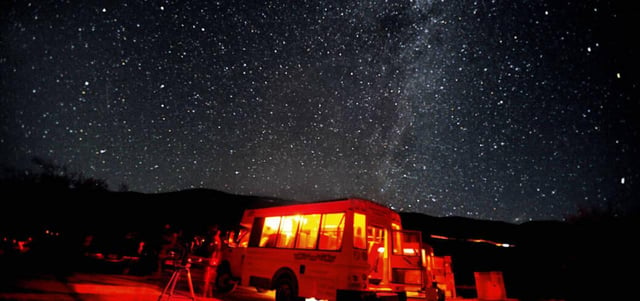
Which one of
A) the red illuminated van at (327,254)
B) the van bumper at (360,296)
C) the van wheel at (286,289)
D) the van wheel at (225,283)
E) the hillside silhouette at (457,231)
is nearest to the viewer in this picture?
the van bumper at (360,296)

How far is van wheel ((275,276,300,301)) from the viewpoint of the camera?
844 centimetres

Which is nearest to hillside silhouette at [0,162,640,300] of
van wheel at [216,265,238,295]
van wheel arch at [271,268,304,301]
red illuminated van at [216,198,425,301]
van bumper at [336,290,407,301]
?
red illuminated van at [216,198,425,301]

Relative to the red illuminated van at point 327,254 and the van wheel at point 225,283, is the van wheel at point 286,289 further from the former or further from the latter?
the van wheel at point 225,283

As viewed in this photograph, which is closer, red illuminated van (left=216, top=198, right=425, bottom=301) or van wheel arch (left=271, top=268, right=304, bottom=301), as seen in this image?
red illuminated van (left=216, top=198, right=425, bottom=301)

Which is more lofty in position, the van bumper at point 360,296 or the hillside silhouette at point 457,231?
the hillside silhouette at point 457,231

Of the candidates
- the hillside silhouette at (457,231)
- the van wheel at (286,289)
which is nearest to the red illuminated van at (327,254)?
the van wheel at (286,289)

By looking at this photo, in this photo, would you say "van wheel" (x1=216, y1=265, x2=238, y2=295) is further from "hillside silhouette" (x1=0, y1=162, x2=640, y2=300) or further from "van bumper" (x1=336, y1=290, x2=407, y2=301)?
"hillside silhouette" (x1=0, y1=162, x2=640, y2=300)

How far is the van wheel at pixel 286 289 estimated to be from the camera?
8.44 m

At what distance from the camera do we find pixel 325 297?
25.4 feet

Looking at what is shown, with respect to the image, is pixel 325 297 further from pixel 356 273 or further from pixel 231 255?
pixel 231 255

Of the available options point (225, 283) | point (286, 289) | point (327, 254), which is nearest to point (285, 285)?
point (286, 289)

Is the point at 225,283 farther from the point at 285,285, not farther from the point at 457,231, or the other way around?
the point at 457,231

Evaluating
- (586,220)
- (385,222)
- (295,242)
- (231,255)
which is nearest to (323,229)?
(295,242)

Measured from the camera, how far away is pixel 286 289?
344 inches
